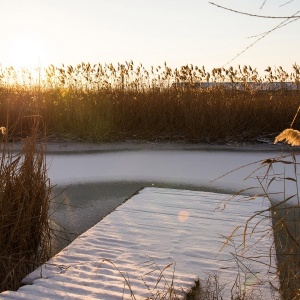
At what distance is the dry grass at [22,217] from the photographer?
217cm

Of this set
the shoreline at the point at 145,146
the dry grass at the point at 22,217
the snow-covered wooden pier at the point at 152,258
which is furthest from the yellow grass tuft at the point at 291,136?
the shoreline at the point at 145,146

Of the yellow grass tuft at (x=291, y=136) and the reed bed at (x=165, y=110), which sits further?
the reed bed at (x=165, y=110)

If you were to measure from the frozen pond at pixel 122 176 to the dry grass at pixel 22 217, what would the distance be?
0.24 meters

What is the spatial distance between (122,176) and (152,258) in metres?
2.09

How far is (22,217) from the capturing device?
230 cm

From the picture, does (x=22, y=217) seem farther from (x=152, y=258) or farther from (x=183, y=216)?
(x=183, y=216)

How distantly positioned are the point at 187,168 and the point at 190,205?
4.99ft

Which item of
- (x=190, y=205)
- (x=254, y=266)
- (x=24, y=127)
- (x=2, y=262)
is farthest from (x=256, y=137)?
(x=2, y=262)

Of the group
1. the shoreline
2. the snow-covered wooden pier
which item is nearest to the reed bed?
the shoreline

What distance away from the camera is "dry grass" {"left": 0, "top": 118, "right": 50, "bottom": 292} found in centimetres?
217

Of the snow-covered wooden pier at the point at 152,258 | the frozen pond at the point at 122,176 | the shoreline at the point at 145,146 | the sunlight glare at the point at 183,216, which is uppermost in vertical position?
the shoreline at the point at 145,146

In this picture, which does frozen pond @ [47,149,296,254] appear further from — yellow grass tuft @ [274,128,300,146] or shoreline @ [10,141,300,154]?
yellow grass tuft @ [274,128,300,146]

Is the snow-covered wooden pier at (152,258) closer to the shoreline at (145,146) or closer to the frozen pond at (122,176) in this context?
the frozen pond at (122,176)

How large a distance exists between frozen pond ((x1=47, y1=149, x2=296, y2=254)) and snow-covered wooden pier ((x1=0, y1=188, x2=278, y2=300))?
299 millimetres
